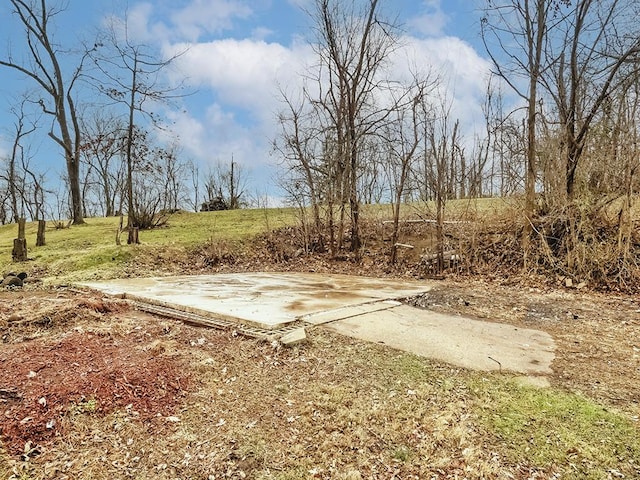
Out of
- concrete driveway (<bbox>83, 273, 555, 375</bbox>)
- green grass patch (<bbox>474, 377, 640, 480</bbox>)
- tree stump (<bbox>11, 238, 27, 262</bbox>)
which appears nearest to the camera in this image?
green grass patch (<bbox>474, 377, 640, 480</bbox>)

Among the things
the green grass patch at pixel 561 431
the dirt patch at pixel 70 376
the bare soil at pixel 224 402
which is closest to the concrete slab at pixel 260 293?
the bare soil at pixel 224 402

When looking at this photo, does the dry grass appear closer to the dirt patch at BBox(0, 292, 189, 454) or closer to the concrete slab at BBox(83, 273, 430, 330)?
the dirt patch at BBox(0, 292, 189, 454)

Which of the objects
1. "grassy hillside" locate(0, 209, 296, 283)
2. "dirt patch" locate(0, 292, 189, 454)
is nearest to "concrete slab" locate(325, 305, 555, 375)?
"dirt patch" locate(0, 292, 189, 454)

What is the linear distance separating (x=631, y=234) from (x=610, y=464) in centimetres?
593

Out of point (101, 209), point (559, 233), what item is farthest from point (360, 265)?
point (101, 209)

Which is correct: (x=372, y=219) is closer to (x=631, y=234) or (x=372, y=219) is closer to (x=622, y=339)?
(x=631, y=234)

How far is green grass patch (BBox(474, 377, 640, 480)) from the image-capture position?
2.06m

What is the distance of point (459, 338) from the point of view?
152 inches

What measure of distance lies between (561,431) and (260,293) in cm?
415

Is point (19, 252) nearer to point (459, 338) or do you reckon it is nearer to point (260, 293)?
Answer: point (260, 293)

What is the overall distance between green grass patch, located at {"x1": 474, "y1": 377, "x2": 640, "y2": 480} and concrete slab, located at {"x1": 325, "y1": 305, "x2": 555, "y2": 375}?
18.0 inches

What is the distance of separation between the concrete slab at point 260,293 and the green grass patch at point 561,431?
83.8 inches

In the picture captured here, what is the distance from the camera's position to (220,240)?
403 inches

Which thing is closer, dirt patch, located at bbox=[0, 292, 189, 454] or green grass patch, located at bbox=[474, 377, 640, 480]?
green grass patch, located at bbox=[474, 377, 640, 480]
